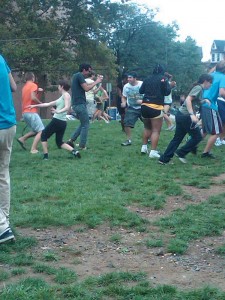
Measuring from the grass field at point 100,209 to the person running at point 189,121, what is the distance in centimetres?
31

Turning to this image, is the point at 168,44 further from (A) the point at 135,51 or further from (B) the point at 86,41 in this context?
(B) the point at 86,41

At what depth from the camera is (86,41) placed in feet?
107

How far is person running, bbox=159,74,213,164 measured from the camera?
1010 cm

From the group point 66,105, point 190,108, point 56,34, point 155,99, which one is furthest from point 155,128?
point 56,34

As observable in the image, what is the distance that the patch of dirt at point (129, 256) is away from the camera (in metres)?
4.68

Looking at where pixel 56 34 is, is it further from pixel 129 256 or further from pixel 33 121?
pixel 129 256

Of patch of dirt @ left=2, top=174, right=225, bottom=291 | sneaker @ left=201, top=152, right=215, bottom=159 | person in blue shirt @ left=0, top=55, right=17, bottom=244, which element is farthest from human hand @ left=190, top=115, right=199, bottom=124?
person in blue shirt @ left=0, top=55, right=17, bottom=244

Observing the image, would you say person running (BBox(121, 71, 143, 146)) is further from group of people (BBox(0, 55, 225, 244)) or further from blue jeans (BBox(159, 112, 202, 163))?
blue jeans (BBox(159, 112, 202, 163))

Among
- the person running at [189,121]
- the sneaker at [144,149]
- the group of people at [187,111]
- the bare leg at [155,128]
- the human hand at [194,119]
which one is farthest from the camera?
the sneaker at [144,149]

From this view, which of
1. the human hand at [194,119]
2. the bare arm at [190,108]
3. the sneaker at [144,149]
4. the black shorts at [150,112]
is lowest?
the sneaker at [144,149]

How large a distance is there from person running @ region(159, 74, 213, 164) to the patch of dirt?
14.2 ft

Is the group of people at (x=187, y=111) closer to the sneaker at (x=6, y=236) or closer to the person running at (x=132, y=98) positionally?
the person running at (x=132, y=98)

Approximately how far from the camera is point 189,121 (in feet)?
33.3

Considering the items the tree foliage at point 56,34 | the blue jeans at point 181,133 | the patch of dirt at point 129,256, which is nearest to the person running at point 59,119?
the blue jeans at point 181,133
